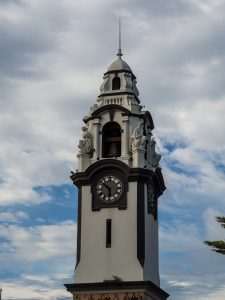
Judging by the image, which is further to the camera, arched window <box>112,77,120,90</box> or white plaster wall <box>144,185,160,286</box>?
arched window <box>112,77,120,90</box>

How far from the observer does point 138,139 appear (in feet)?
197

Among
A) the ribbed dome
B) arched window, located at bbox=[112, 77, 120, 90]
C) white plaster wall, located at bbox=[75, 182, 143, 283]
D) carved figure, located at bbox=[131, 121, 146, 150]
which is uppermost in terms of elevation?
the ribbed dome

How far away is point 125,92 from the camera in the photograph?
6312cm

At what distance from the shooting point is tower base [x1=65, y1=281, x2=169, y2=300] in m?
56.0

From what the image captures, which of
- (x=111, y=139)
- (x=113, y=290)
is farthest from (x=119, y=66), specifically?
(x=113, y=290)

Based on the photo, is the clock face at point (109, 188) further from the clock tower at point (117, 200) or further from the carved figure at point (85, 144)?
the carved figure at point (85, 144)

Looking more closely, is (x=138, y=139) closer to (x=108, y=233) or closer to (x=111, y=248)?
(x=108, y=233)

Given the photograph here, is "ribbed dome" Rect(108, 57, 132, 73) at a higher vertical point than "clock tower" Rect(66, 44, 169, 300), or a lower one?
higher

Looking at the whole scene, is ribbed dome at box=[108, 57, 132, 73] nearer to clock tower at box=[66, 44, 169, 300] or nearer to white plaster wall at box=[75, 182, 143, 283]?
clock tower at box=[66, 44, 169, 300]

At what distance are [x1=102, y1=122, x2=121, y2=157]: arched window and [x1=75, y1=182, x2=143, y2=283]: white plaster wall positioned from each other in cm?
342

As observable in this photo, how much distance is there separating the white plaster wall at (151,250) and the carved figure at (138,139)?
194 inches

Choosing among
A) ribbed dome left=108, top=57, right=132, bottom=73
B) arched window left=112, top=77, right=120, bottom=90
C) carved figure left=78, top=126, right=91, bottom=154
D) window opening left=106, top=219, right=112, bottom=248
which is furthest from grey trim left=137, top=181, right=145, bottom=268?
ribbed dome left=108, top=57, right=132, bottom=73

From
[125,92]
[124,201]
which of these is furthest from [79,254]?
[125,92]

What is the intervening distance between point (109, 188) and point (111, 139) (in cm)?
432
